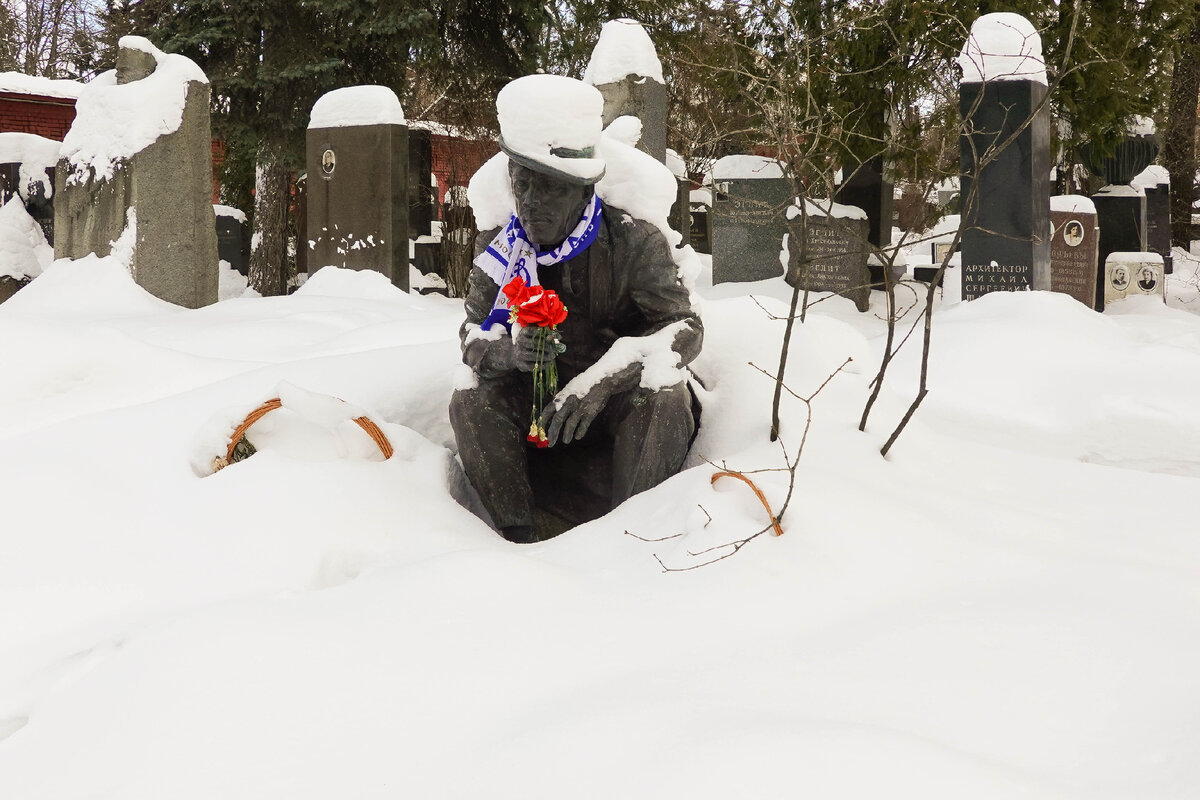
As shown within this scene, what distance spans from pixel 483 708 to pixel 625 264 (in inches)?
62.8

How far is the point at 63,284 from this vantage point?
6961 mm

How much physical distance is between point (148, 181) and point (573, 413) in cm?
535

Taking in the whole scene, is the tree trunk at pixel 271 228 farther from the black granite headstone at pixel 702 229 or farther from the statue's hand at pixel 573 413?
the statue's hand at pixel 573 413

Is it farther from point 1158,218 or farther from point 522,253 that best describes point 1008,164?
point 1158,218

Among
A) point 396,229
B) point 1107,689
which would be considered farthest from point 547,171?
point 396,229

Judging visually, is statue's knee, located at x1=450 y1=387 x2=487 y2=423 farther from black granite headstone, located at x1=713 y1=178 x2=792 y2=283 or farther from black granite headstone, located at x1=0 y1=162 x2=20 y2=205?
black granite headstone, located at x1=713 y1=178 x2=792 y2=283

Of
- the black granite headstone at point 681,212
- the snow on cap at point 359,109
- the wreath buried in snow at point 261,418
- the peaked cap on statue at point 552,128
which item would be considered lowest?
the wreath buried in snow at point 261,418

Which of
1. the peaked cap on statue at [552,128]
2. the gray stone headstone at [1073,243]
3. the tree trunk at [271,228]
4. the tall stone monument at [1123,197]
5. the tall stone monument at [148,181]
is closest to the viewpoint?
the peaked cap on statue at [552,128]

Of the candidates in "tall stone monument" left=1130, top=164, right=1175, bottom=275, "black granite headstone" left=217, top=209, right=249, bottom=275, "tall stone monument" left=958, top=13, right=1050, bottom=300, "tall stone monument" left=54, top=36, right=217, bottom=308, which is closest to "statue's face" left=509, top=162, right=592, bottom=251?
"tall stone monument" left=54, top=36, right=217, bottom=308

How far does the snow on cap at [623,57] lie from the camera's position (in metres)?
8.57

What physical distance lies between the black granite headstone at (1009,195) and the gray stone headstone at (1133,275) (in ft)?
13.3

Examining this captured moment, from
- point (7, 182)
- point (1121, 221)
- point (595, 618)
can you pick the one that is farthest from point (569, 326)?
point (1121, 221)

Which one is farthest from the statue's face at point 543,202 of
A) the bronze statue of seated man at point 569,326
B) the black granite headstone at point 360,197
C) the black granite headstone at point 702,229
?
the black granite headstone at point 702,229

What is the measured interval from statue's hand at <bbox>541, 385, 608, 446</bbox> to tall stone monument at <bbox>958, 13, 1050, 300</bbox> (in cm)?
604
